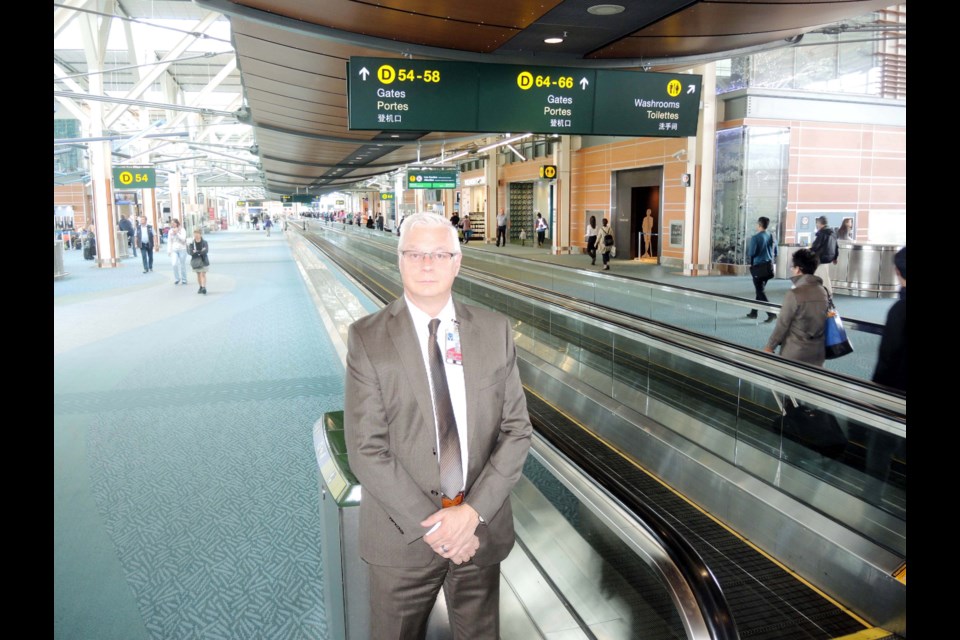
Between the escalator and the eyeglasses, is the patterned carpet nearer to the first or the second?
the escalator

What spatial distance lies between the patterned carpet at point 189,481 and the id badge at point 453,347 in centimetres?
183

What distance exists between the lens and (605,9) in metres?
8.77

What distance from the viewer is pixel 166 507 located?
4703mm

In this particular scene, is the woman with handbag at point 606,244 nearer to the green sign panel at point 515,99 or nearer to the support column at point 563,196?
the support column at point 563,196

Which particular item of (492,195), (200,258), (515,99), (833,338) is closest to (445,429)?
(833,338)

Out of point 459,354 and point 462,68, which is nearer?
point 459,354

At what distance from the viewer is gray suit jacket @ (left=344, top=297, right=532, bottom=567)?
2.12m

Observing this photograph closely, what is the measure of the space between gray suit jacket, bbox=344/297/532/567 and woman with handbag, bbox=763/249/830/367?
4460mm

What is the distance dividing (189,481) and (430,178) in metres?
26.2

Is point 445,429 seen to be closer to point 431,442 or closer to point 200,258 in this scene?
point 431,442

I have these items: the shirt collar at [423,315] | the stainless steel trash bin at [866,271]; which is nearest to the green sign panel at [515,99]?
the stainless steel trash bin at [866,271]

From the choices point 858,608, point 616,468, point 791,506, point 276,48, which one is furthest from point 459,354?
point 276,48

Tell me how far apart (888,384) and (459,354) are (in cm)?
374
